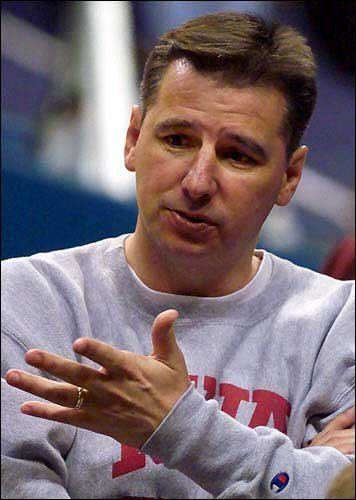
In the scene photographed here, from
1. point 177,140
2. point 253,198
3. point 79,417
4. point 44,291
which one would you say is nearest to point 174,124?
point 177,140

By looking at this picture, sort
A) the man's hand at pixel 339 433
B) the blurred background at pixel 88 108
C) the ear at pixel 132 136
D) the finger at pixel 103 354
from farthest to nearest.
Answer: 1. the blurred background at pixel 88 108
2. the ear at pixel 132 136
3. the man's hand at pixel 339 433
4. the finger at pixel 103 354

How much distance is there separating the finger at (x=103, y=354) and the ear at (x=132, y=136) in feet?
1.05

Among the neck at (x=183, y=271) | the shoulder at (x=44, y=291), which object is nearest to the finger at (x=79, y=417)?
the shoulder at (x=44, y=291)

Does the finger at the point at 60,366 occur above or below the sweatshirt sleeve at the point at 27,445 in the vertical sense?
above

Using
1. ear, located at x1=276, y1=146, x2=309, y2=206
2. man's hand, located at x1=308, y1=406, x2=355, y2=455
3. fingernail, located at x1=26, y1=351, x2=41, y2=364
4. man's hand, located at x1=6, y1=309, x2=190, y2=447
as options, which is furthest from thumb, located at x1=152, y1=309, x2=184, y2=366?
ear, located at x1=276, y1=146, x2=309, y2=206

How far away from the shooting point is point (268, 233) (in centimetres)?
130

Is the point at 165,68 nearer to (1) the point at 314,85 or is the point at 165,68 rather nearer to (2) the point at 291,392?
(1) the point at 314,85

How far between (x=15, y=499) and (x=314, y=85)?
21.9 inches

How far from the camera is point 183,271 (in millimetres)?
987

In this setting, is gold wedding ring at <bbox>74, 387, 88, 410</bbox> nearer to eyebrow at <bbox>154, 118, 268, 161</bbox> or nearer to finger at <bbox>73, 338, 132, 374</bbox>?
finger at <bbox>73, 338, 132, 374</bbox>

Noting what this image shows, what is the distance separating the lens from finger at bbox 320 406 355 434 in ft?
3.08

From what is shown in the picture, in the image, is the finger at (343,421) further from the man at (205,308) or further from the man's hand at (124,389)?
the man's hand at (124,389)

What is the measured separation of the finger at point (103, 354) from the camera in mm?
758

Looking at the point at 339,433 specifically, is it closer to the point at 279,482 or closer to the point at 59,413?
the point at 279,482
